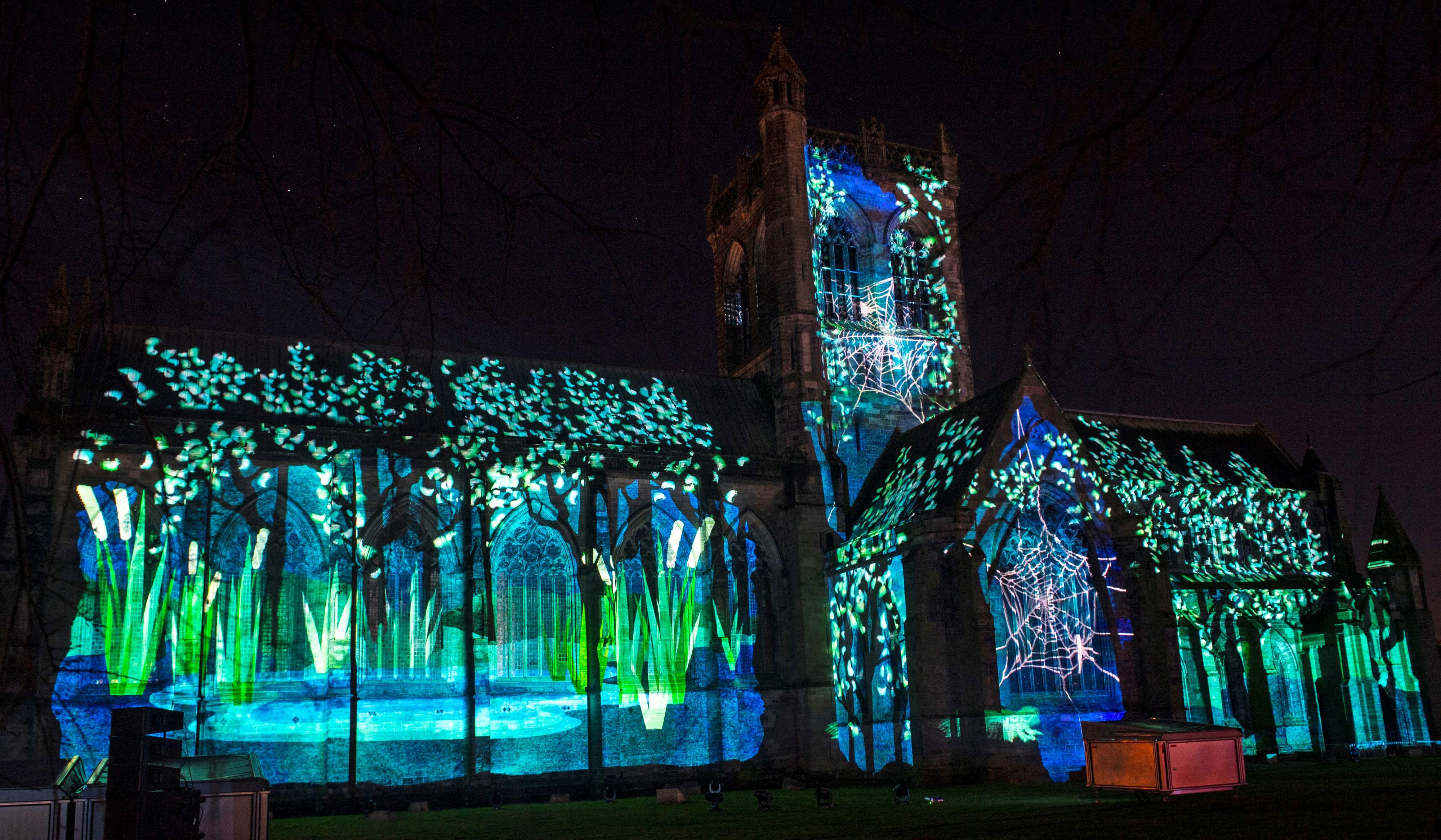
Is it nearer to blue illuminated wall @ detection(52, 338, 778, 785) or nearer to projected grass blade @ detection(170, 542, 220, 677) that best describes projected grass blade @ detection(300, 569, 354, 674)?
blue illuminated wall @ detection(52, 338, 778, 785)

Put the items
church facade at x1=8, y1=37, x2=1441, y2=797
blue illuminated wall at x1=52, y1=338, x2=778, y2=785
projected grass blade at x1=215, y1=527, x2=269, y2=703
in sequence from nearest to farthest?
blue illuminated wall at x1=52, y1=338, x2=778, y2=785, projected grass blade at x1=215, y1=527, x2=269, y2=703, church facade at x1=8, y1=37, x2=1441, y2=797

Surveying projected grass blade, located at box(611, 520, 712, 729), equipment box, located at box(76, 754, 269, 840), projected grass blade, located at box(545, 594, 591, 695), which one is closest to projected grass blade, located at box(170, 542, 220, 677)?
projected grass blade, located at box(545, 594, 591, 695)

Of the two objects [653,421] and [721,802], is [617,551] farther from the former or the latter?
[721,802]

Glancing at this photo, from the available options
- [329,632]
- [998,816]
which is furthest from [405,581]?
[998,816]

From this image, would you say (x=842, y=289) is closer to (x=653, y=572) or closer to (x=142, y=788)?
(x=653, y=572)

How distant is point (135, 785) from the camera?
425 inches

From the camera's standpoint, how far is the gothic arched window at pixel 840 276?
4031 centimetres

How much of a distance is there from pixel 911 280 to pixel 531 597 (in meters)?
17.5

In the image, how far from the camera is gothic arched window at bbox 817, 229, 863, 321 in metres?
40.3

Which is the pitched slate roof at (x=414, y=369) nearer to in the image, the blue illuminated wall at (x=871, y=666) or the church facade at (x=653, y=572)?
the church facade at (x=653, y=572)

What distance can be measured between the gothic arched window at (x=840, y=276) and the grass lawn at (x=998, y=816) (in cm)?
1690

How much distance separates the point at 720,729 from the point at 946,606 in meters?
7.19

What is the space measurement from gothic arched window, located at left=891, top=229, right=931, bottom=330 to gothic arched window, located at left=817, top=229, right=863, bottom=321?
136 centimetres

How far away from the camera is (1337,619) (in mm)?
41219
